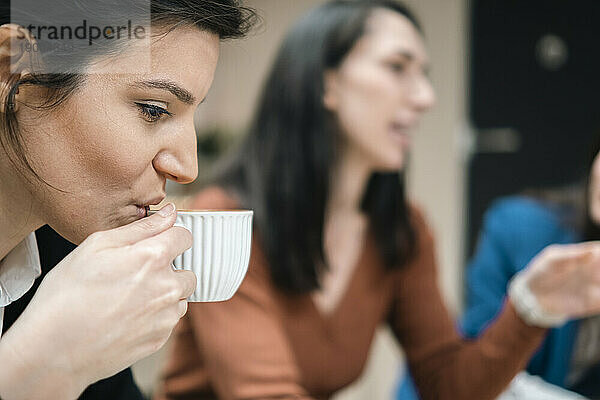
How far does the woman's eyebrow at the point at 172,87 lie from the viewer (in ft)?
1.46

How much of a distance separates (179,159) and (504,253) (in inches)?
36.4

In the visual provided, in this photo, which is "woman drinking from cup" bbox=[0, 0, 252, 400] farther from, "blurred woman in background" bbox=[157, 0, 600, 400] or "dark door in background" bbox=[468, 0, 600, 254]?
"dark door in background" bbox=[468, 0, 600, 254]

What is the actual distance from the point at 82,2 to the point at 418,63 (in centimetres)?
78

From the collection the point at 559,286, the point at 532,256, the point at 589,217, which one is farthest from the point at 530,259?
the point at 559,286

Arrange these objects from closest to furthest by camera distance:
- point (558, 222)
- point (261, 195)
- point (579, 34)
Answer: point (261, 195) < point (558, 222) < point (579, 34)

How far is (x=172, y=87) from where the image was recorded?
0.45 meters

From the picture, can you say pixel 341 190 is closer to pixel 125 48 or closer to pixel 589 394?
pixel 589 394

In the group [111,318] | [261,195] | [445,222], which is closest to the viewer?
[111,318]

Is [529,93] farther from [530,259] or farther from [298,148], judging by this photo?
[298,148]

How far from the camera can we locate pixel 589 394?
986 mm

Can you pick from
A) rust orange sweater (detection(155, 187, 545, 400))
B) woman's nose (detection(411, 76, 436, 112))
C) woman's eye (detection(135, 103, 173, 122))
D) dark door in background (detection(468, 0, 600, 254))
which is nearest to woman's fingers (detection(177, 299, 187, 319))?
woman's eye (detection(135, 103, 173, 122))

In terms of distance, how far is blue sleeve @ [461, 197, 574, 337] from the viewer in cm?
122

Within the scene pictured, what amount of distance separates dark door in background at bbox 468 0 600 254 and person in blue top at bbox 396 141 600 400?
42.9 inches

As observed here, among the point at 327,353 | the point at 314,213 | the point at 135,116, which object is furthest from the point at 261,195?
the point at 135,116
